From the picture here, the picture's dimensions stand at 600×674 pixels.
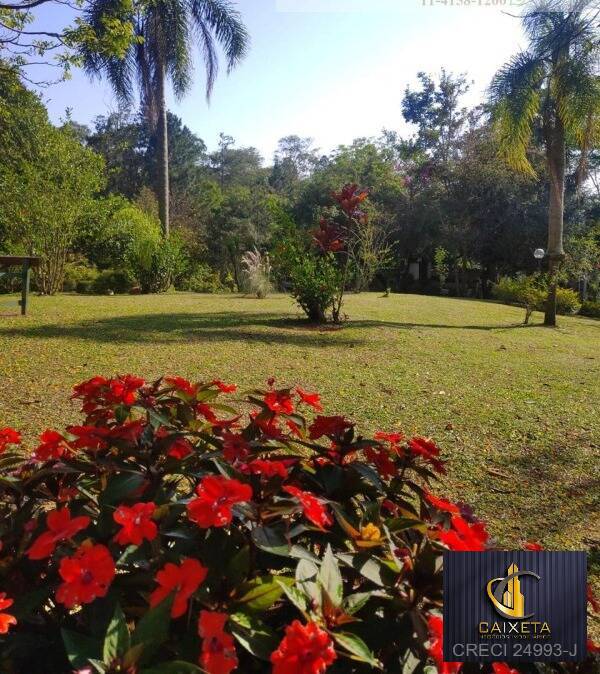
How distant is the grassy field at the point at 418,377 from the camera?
2742 mm

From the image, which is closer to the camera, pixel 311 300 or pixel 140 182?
pixel 311 300

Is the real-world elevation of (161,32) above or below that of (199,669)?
above

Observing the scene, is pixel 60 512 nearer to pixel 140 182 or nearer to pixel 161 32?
pixel 161 32

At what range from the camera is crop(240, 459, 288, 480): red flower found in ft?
3.00

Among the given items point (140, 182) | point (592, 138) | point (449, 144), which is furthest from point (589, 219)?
point (140, 182)

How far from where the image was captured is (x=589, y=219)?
75.3ft

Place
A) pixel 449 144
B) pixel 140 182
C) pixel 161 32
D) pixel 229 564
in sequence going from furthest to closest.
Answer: pixel 140 182 < pixel 449 144 < pixel 161 32 < pixel 229 564

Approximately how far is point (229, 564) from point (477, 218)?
22839 millimetres

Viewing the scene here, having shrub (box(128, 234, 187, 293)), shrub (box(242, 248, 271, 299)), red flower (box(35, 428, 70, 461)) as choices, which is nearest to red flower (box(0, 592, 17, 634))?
red flower (box(35, 428, 70, 461))

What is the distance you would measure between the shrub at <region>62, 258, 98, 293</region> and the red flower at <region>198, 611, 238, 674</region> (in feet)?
50.6

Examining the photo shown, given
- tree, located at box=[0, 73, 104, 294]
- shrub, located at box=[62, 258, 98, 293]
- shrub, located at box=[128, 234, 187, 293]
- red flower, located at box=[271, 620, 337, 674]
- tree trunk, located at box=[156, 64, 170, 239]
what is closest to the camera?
red flower, located at box=[271, 620, 337, 674]

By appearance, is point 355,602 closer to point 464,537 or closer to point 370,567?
point 370,567

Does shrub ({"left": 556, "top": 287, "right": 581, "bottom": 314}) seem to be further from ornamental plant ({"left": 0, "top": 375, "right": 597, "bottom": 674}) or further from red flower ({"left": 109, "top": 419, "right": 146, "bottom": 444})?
red flower ({"left": 109, "top": 419, "right": 146, "bottom": 444})

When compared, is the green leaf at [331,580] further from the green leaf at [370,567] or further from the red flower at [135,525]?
the red flower at [135,525]
